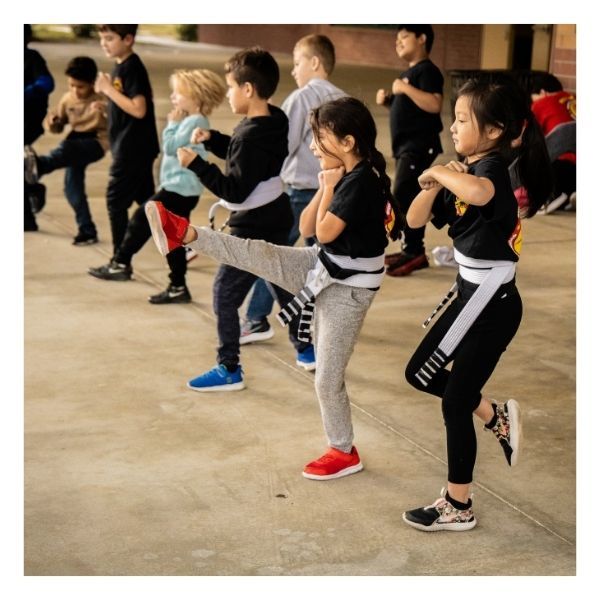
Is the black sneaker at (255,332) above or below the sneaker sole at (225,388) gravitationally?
above

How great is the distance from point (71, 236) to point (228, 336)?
380cm

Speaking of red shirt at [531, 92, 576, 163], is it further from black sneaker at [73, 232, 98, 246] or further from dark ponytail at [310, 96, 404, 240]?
dark ponytail at [310, 96, 404, 240]

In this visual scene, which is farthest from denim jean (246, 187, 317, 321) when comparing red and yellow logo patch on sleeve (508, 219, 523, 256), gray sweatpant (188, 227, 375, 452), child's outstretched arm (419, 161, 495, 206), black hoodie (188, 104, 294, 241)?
child's outstretched arm (419, 161, 495, 206)

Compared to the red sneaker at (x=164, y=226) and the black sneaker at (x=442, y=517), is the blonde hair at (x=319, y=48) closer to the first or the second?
the red sneaker at (x=164, y=226)

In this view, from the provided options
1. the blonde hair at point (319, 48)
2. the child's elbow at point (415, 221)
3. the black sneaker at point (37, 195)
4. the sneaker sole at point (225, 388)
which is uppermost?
the blonde hair at point (319, 48)

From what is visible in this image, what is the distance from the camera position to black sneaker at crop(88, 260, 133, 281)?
23.8 feet

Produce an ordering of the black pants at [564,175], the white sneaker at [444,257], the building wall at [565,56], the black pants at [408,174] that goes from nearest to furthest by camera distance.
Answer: the black pants at [408,174], the white sneaker at [444,257], the black pants at [564,175], the building wall at [565,56]

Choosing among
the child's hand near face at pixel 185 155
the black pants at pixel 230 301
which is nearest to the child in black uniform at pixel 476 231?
the child's hand near face at pixel 185 155

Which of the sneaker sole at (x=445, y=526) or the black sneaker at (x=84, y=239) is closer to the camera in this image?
the sneaker sole at (x=445, y=526)

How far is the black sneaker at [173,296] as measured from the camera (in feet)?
22.0

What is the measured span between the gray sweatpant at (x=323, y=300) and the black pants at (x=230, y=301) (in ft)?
3.16

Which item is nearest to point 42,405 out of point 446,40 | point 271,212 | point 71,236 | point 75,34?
point 271,212

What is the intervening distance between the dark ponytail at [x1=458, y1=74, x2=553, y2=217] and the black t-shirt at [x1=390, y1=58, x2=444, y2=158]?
3429 millimetres

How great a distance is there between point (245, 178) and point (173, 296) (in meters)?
1.92
